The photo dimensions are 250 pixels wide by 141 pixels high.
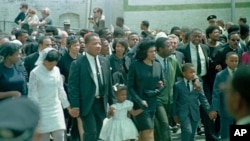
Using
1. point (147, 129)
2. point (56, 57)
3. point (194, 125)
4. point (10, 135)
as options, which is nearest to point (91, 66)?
point (56, 57)

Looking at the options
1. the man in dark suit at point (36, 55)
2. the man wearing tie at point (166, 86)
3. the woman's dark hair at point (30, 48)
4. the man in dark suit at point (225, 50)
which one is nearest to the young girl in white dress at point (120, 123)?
the man wearing tie at point (166, 86)

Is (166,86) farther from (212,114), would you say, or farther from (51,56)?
(51,56)

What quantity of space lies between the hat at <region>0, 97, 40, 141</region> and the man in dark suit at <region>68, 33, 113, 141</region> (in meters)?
6.77

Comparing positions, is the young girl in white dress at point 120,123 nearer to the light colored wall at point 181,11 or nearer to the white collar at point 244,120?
the white collar at point 244,120

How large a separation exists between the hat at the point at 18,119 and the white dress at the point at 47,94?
6.49m

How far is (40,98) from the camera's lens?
32.8ft

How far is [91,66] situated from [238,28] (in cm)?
571

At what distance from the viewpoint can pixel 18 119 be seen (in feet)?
10.8

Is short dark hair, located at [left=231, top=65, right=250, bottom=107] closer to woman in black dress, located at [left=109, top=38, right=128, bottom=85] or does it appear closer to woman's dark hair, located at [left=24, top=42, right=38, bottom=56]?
woman in black dress, located at [left=109, top=38, right=128, bottom=85]

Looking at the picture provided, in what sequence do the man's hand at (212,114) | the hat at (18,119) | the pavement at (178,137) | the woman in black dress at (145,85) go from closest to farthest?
the hat at (18,119), the woman in black dress at (145,85), the man's hand at (212,114), the pavement at (178,137)

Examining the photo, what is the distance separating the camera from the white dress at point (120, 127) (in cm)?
1073

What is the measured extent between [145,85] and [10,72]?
2.20m

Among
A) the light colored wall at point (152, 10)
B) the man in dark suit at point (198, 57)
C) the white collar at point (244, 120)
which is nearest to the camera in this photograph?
the white collar at point (244, 120)

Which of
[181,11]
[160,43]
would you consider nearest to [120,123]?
[160,43]
